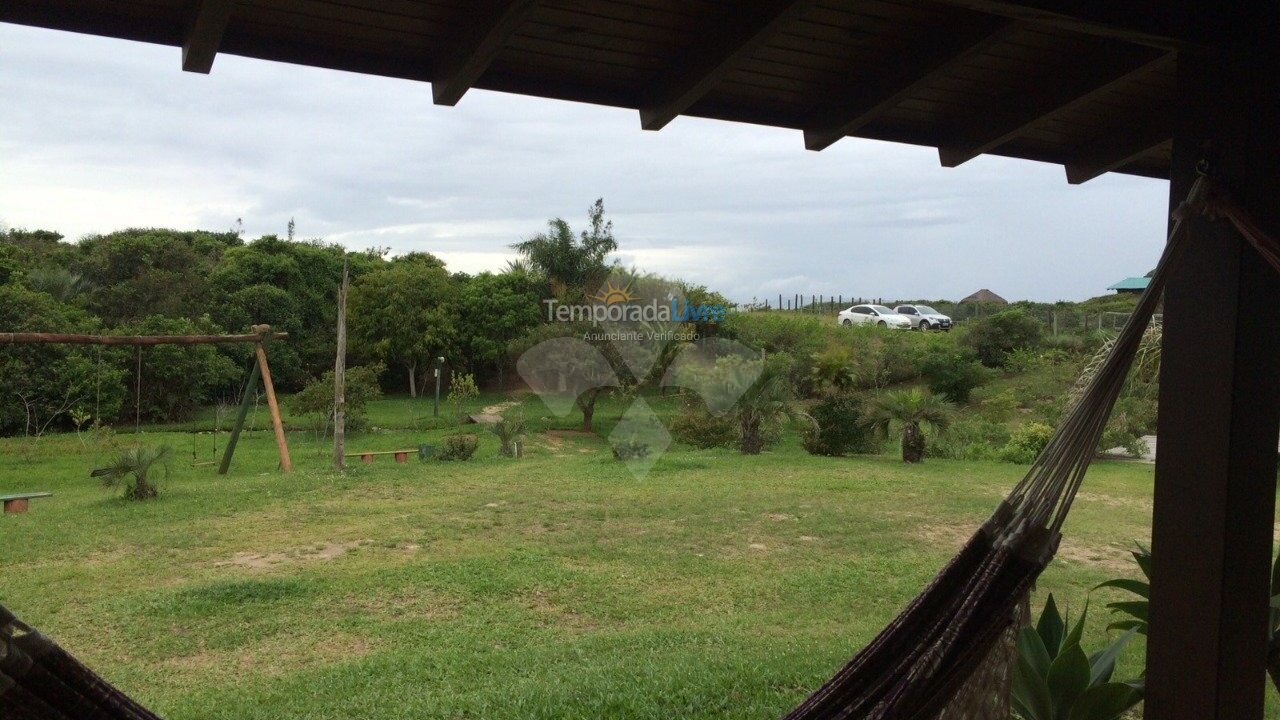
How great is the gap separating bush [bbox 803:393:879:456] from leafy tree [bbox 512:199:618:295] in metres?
4.75

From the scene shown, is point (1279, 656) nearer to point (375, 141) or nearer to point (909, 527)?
point (909, 527)

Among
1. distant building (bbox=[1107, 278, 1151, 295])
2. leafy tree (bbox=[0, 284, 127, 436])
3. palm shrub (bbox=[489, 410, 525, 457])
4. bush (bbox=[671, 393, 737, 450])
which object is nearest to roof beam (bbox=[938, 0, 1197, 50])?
palm shrub (bbox=[489, 410, 525, 457])

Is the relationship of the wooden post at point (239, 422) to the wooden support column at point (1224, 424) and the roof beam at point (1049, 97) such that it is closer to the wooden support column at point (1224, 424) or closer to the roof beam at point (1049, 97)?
the roof beam at point (1049, 97)

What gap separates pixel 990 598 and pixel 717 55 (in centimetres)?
88

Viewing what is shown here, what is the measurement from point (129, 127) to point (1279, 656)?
19849mm

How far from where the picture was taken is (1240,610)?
1.16 meters

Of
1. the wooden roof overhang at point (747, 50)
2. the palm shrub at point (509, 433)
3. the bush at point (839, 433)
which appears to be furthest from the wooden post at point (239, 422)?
the wooden roof overhang at point (747, 50)

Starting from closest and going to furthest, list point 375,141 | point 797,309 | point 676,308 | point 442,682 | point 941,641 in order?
point 941,641 → point 442,682 → point 676,308 → point 797,309 → point 375,141

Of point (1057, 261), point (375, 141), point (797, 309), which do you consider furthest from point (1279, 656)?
point (375, 141)

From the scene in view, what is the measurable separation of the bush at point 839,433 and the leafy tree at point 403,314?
5470 mm

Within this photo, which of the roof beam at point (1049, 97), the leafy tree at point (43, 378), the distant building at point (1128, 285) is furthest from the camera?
the distant building at point (1128, 285)

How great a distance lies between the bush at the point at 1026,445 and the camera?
850cm

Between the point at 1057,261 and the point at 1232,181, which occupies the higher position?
the point at 1057,261

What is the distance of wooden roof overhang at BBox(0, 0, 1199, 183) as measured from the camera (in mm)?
1206
